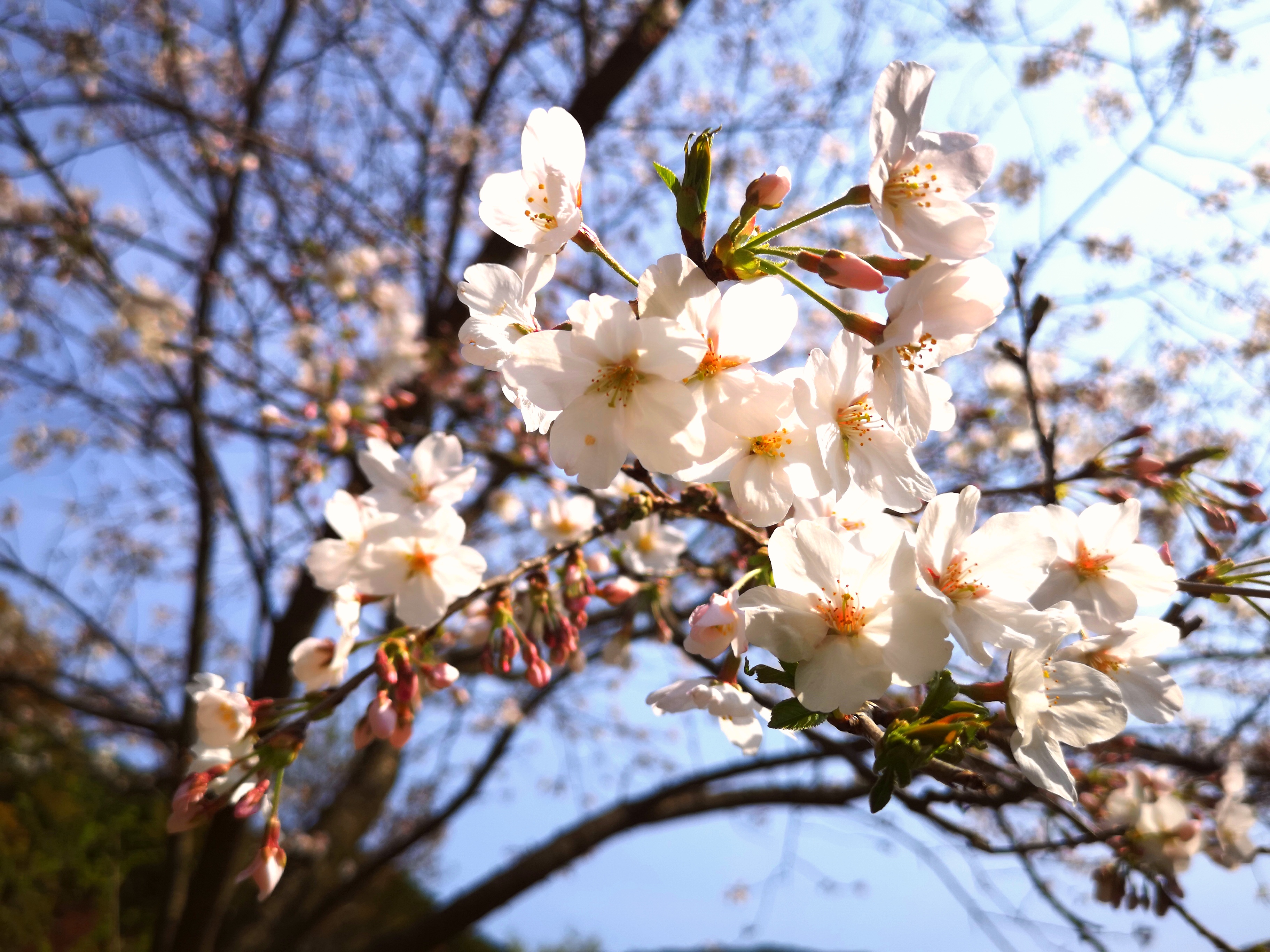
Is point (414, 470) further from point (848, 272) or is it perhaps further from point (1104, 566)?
point (1104, 566)

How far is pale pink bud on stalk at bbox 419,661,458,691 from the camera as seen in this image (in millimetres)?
1043

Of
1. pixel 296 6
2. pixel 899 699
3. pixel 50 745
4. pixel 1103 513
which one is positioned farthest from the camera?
pixel 50 745

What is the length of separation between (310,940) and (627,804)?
229cm

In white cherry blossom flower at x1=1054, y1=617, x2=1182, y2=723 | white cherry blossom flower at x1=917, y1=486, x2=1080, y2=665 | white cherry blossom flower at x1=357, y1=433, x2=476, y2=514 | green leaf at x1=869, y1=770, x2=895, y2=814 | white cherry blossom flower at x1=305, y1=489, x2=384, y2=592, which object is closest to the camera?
green leaf at x1=869, y1=770, x2=895, y2=814

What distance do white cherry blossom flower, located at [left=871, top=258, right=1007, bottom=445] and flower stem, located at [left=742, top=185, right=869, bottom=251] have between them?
10 cm

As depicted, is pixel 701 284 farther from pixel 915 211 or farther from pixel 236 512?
pixel 236 512

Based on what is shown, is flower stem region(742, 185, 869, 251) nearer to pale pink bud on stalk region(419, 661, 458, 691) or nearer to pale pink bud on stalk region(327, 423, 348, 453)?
pale pink bud on stalk region(419, 661, 458, 691)

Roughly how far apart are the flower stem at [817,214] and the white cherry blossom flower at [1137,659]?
569 mm

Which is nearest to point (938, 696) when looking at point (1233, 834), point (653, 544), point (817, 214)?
point (817, 214)

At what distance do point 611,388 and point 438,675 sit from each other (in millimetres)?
573

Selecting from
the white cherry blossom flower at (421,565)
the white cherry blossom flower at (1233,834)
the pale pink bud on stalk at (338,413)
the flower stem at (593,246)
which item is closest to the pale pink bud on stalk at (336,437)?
the pale pink bud on stalk at (338,413)

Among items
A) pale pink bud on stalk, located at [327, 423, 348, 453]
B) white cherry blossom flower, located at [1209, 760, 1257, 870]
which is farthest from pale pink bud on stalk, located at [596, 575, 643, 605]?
white cherry blossom flower, located at [1209, 760, 1257, 870]

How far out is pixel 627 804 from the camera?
11.5ft

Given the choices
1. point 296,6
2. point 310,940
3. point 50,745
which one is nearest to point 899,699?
Answer: point 310,940
